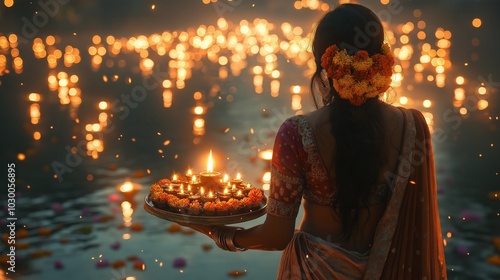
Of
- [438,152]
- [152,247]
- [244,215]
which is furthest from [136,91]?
[244,215]

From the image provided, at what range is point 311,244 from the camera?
8.14 ft

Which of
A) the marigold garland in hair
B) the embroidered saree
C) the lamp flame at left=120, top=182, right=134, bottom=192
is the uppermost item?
the marigold garland in hair

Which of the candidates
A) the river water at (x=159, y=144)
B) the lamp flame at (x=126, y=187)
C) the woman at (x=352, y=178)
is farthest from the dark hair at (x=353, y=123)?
the lamp flame at (x=126, y=187)

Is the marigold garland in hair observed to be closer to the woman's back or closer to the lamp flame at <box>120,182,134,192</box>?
the woman's back

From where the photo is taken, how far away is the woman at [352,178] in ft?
7.61

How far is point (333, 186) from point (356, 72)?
440mm

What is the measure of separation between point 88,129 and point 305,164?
7777mm

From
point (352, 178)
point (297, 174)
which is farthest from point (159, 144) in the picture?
point (352, 178)

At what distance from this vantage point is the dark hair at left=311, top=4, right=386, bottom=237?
2.27 metres

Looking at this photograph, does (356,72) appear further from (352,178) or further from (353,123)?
(352,178)

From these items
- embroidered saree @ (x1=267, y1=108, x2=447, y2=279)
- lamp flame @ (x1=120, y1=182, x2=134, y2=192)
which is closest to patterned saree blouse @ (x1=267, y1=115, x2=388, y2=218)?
embroidered saree @ (x1=267, y1=108, x2=447, y2=279)

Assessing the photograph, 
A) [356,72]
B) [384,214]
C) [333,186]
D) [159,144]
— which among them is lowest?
[159,144]

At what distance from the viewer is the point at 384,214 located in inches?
96.1

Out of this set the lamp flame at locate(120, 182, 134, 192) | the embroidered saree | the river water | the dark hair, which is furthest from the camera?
the lamp flame at locate(120, 182, 134, 192)
